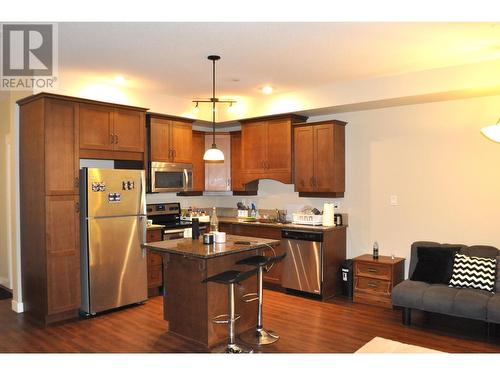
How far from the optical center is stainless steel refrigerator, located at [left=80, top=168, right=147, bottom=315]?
4496 mm

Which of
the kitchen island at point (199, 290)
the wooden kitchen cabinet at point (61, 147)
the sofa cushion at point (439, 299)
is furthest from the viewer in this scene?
the wooden kitchen cabinet at point (61, 147)

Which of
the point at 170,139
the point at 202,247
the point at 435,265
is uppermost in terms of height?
the point at 170,139

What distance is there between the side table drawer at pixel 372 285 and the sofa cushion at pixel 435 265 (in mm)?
364

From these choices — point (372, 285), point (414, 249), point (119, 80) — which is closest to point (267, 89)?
point (119, 80)

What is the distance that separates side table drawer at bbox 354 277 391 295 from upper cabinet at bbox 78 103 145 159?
3292 millimetres

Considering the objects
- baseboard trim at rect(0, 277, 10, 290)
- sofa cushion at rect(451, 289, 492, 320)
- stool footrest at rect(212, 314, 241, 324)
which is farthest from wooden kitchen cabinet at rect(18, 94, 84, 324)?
sofa cushion at rect(451, 289, 492, 320)

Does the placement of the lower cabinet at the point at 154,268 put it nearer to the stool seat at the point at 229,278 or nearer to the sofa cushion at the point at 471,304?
the stool seat at the point at 229,278

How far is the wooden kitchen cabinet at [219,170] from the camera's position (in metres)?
6.71

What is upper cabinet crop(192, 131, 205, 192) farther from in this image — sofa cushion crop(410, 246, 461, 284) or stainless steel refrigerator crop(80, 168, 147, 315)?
sofa cushion crop(410, 246, 461, 284)

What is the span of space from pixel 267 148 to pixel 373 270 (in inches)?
92.8

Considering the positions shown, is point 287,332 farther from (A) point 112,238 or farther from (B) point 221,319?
(A) point 112,238

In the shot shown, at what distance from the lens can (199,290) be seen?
368 cm

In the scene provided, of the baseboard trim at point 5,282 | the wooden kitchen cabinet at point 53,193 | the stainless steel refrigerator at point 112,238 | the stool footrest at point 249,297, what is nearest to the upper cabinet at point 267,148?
the stainless steel refrigerator at point 112,238
